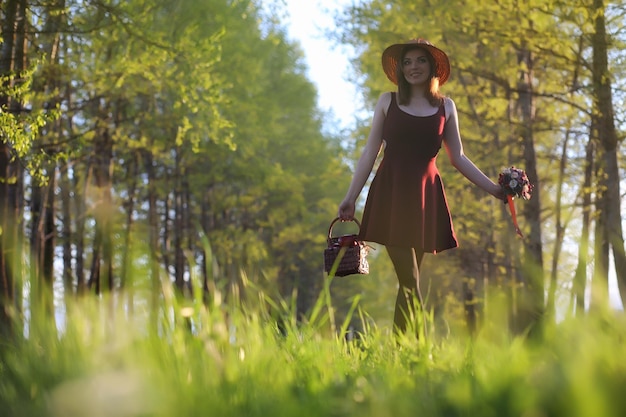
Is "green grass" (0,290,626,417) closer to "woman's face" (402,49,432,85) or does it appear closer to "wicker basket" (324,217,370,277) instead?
"wicker basket" (324,217,370,277)

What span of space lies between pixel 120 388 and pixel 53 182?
14.1 metres

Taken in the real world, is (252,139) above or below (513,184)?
above

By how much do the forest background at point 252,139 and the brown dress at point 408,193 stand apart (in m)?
0.72

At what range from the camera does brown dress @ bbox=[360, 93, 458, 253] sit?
→ 508cm

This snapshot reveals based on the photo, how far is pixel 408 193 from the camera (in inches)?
201

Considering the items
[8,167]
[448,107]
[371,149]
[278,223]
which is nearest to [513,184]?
[448,107]

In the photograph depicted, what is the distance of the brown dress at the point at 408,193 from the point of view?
5078mm

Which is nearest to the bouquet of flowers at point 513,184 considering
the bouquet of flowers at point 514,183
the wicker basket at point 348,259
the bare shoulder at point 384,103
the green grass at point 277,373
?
the bouquet of flowers at point 514,183

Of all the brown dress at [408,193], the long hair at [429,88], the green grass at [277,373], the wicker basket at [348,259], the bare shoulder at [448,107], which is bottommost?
the green grass at [277,373]

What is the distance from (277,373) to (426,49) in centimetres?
318

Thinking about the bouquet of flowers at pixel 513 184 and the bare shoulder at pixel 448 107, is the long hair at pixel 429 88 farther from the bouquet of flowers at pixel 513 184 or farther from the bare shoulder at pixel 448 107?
the bouquet of flowers at pixel 513 184

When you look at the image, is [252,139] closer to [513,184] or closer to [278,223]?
[278,223]

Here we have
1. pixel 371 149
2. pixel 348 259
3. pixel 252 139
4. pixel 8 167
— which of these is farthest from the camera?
pixel 252 139

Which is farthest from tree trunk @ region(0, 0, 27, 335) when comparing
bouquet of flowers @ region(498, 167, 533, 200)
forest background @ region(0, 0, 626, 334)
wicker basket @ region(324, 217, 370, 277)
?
bouquet of flowers @ region(498, 167, 533, 200)
